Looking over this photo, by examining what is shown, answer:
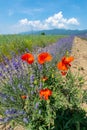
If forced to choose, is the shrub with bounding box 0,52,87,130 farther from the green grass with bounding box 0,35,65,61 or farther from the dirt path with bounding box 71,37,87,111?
the green grass with bounding box 0,35,65,61

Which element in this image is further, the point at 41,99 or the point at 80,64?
the point at 80,64

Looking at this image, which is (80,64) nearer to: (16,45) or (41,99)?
(16,45)

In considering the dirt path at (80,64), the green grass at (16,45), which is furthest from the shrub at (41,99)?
the green grass at (16,45)

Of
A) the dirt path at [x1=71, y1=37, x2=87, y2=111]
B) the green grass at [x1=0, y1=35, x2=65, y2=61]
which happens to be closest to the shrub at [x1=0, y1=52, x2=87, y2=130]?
the dirt path at [x1=71, y1=37, x2=87, y2=111]

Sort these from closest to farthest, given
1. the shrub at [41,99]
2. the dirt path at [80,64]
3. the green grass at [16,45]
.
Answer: the shrub at [41,99] < the dirt path at [80,64] < the green grass at [16,45]

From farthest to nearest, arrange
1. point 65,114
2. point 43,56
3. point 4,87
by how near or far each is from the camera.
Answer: point 4,87, point 65,114, point 43,56

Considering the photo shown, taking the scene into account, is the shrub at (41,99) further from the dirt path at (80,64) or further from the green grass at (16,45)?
the green grass at (16,45)

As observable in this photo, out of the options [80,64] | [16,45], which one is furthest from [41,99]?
[16,45]

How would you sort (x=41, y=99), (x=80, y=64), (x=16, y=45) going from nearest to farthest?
(x=41, y=99), (x=80, y=64), (x=16, y=45)

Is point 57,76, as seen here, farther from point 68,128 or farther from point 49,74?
point 68,128

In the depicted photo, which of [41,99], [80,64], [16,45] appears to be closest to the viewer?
[41,99]

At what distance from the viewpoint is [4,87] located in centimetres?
416

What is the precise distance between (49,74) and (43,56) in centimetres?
61

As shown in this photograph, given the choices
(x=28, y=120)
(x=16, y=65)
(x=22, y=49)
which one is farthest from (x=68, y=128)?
(x=22, y=49)
